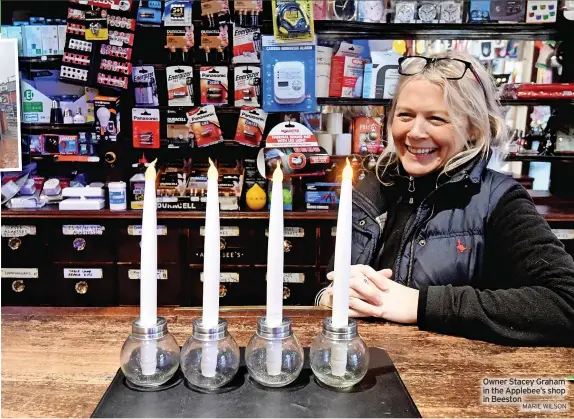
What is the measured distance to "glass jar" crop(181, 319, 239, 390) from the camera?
81 cm

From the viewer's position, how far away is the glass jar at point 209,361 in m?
0.81

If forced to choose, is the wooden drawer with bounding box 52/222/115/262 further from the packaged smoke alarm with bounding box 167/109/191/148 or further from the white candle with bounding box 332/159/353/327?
the white candle with bounding box 332/159/353/327

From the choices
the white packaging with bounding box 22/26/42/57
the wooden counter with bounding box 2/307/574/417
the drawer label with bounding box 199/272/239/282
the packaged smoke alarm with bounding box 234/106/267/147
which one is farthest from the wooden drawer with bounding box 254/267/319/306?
the wooden counter with bounding box 2/307/574/417

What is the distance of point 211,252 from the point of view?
2.48 feet

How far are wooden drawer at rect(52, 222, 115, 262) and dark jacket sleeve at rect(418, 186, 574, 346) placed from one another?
2450 millimetres

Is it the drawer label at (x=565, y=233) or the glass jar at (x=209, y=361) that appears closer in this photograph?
the glass jar at (x=209, y=361)

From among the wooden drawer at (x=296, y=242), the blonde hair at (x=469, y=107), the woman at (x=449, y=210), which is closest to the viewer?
the woman at (x=449, y=210)

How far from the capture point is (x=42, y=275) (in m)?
3.32

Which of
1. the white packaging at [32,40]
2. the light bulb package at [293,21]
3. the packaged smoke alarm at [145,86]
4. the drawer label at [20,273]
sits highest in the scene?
the light bulb package at [293,21]

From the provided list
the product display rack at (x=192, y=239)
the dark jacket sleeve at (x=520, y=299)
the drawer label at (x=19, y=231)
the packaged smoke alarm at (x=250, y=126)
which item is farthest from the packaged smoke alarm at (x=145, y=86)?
the dark jacket sleeve at (x=520, y=299)

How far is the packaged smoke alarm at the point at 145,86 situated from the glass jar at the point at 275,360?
9.41 feet

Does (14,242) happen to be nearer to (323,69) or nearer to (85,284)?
(85,284)

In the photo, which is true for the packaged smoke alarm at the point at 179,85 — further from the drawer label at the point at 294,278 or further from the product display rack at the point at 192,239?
the drawer label at the point at 294,278

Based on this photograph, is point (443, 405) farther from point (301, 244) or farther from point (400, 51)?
point (400, 51)
